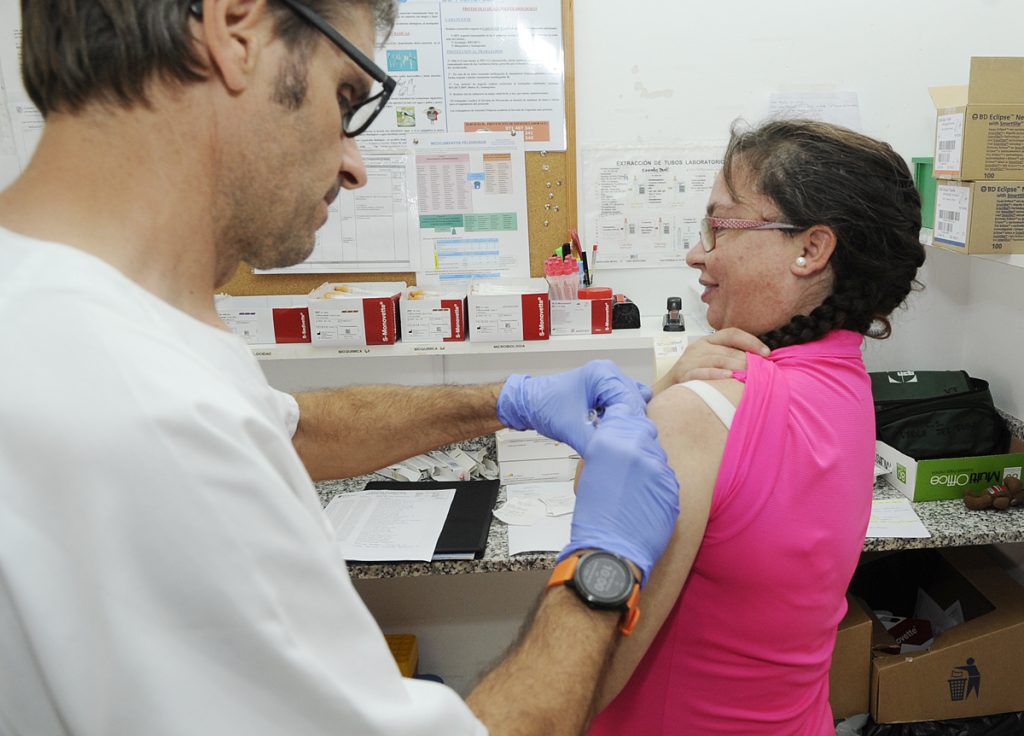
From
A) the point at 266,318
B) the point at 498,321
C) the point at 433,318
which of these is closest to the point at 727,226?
the point at 498,321

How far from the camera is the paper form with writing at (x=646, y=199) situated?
2.26m

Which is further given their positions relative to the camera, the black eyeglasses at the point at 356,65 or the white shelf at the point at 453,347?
the white shelf at the point at 453,347

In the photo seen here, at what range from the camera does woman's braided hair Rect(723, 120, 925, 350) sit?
42.6 inches

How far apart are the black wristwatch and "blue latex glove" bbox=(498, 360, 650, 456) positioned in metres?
0.29

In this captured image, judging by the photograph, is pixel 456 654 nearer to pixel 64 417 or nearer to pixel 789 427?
pixel 789 427

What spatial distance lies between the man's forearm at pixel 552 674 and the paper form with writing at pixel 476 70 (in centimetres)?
167

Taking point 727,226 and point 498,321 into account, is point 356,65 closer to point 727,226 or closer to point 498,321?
point 727,226

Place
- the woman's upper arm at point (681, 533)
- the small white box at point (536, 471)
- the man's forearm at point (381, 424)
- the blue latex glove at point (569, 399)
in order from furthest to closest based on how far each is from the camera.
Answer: the small white box at point (536, 471) → the man's forearm at point (381, 424) → the blue latex glove at point (569, 399) → the woman's upper arm at point (681, 533)

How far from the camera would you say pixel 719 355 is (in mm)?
1138

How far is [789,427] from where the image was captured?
1.00 metres

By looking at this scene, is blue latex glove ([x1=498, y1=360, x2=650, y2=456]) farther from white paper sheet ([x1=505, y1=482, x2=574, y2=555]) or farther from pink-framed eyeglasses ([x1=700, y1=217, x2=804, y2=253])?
white paper sheet ([x1=505, y1=482, x2=574, y2=555])

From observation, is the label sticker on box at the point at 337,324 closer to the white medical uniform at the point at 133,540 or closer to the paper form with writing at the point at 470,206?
the paper form with writing at the point at 470,206

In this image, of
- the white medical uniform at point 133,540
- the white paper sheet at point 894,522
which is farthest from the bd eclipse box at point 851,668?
the white medical uniform at point 133,540

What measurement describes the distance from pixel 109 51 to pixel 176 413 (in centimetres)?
31
